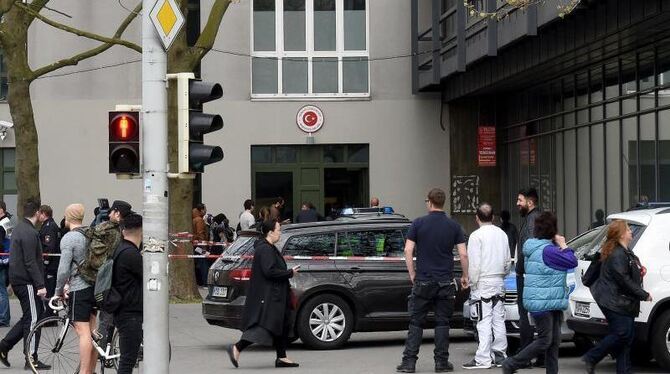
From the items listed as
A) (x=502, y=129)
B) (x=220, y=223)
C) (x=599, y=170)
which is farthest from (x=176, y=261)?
(x=502, y=129)

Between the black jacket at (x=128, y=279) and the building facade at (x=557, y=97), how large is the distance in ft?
29.4

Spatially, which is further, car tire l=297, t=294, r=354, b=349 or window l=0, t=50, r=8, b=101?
window l=0, t=50, r=8, b=101

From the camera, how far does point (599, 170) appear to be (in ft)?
79.4

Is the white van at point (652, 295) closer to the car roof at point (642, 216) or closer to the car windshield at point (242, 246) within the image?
the car roof at point (642, 216)

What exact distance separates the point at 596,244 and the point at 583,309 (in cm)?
90

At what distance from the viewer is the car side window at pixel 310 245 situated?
1585cm

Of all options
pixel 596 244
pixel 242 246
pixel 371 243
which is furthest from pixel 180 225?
pixel 596 244

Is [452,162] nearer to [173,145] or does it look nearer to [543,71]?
[543,71]

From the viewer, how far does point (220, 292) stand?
15.8 metres

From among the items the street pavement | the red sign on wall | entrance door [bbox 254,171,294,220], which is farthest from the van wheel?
entrance door [bbox 254,171,294,220]

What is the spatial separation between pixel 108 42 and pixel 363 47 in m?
9.72

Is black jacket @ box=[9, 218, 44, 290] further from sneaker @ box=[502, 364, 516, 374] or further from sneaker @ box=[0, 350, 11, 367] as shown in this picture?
sneaker @ box=[502, 364, 516, 374]

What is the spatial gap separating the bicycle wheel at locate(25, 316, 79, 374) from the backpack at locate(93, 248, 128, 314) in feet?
6.96

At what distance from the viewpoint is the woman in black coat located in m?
13.8
